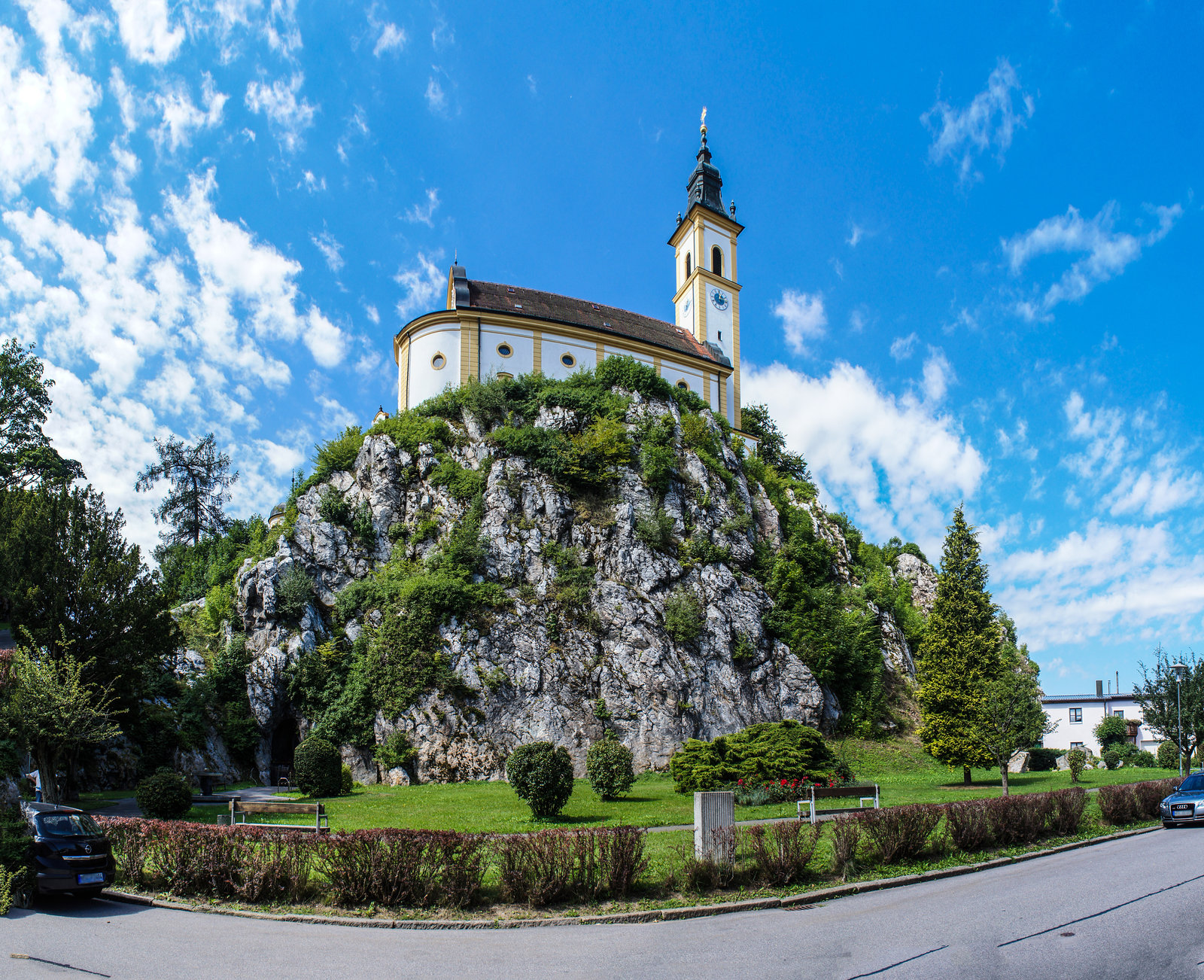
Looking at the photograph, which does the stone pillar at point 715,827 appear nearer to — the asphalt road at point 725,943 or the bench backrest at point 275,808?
the asphalt road at point 725,943

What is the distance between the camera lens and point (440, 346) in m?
44.3

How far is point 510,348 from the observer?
45.1m

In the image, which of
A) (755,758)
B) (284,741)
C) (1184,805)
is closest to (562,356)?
(284,741)

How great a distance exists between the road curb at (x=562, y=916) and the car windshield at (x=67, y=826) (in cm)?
101

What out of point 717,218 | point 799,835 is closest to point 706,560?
point 799,835

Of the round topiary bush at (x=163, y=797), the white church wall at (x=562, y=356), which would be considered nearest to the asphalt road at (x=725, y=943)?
the round topiary bush at (x=163, y=797)

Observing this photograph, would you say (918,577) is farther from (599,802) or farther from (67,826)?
(67,826)

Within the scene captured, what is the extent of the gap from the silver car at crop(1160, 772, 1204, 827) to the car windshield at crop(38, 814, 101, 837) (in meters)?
23.8

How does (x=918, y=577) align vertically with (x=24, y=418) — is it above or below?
below

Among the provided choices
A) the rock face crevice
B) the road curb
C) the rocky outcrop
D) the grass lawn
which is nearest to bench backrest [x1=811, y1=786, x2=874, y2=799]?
the grass lawn

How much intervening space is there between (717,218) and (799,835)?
2069 inches

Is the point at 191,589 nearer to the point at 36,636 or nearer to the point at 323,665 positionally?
the point at 323,665

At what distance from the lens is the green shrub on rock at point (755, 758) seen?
20.1 metres

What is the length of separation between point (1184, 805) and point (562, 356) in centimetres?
3702
